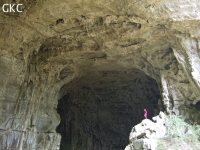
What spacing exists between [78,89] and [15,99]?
6.70 meters

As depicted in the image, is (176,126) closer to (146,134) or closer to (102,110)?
(146,134)

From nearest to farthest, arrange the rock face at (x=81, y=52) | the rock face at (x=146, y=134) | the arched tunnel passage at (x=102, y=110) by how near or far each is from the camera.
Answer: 1. the rock face at (x=146, y=134)
2. the rock face at (x=81, y=52)
3. the arched tunnel passage at (x=102, y=110)

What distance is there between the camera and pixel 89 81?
14336 mm

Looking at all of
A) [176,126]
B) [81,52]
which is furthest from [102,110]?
[176,126]

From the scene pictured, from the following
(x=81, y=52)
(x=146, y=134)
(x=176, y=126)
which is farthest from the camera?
(x=81, y=52)

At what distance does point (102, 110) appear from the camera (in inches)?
648

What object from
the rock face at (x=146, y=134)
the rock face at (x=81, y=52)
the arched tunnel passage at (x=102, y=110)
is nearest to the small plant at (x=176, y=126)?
the rock face at (x=146, y=134)

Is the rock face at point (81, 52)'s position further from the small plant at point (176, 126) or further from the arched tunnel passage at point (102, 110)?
the arched tunnel passage at point (102, 110)

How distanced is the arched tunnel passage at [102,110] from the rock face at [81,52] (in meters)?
2.58

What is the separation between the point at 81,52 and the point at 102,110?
7.62 m

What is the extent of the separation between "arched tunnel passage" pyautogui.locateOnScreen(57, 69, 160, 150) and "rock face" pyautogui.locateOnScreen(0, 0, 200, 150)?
2.58 meters

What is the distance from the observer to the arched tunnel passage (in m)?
14.5

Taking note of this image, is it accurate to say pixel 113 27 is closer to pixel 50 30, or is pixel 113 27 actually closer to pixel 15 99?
pixel 50 30

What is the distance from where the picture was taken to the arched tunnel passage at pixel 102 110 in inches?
572
